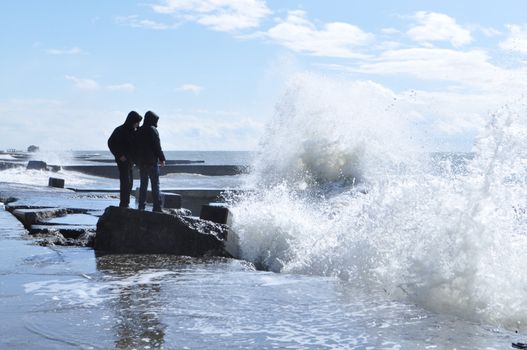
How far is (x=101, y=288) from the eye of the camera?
5000 millimetres

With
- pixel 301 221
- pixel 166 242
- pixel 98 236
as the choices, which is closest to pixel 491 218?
pixel 301 221

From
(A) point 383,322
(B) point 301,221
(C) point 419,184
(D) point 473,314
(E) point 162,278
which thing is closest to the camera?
(A) point 383,322

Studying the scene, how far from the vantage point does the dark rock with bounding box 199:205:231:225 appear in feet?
26.0

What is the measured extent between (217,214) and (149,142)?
1.16 m

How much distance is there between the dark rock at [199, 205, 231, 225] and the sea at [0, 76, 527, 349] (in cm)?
30

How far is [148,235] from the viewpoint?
23.3 feet

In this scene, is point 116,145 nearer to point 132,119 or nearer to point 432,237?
point 132,119

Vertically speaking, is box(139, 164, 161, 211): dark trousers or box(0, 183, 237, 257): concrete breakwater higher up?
box(139, 164, 161, 211): dark trousers

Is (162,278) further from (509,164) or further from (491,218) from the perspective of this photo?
(509,164)

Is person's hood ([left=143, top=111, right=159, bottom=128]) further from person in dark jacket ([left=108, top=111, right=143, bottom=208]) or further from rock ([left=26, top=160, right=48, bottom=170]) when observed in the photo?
rock ([left=26, top=160, right=48, bottom=170])

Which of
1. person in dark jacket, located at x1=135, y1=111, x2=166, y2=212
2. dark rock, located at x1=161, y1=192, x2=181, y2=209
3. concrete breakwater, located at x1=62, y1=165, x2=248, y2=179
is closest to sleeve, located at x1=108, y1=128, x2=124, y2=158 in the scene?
person in dark jacket, located at x1=135, y1=111, x2=166, y2=212

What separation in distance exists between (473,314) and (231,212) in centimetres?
404

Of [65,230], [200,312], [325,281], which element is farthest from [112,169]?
[200,312]

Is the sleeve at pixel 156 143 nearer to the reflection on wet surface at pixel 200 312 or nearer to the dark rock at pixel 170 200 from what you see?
the reflection on wet surface at pixel 200 312
